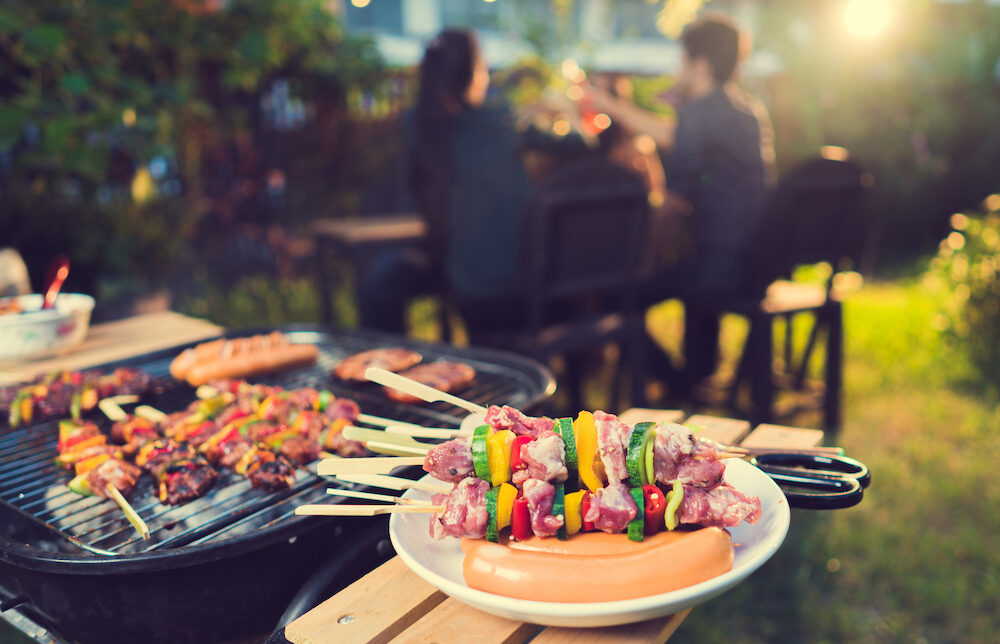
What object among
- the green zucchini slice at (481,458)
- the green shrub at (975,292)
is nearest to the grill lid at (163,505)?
the green zucchini slice at (481,458)

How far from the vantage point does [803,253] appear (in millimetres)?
4098

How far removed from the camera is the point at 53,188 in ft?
15.6

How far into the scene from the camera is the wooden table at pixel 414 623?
1.05 meters

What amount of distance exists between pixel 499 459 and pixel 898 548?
116 inches

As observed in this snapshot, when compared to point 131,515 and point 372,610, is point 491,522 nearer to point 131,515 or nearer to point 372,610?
point 372,610

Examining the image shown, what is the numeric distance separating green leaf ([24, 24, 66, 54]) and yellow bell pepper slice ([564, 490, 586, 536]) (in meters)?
4.25

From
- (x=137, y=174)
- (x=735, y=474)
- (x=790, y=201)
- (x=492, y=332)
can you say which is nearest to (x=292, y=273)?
(x=137, y=174)

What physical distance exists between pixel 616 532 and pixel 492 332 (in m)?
2.93

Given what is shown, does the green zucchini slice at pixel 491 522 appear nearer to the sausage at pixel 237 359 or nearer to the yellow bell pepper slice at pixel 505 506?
the yellow bell pepper slice at pixel 505 506

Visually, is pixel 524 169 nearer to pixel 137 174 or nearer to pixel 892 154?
pixel 137 174

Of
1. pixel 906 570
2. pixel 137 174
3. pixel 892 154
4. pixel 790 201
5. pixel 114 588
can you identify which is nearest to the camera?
pixel 114 588

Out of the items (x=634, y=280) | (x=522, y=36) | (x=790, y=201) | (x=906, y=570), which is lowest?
(x=906, y=570)

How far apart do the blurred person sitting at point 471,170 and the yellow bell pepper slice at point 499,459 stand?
2.40 m

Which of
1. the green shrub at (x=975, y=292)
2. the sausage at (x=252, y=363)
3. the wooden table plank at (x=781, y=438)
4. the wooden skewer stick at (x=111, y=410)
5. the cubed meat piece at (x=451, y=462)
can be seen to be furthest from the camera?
the green shrub at (x=975, y=292)
